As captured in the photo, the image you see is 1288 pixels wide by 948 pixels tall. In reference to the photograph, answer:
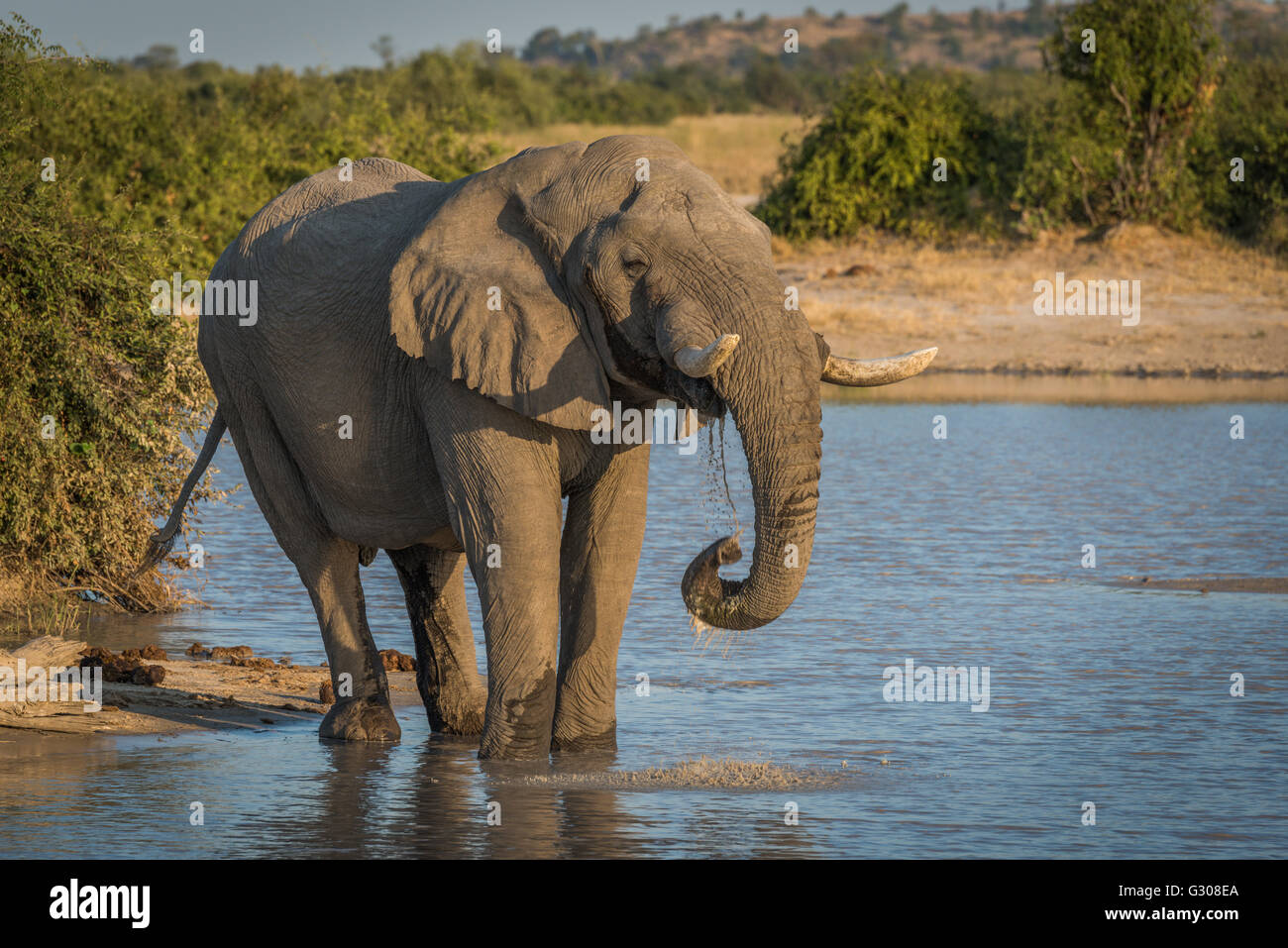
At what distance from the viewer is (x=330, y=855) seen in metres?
6.97

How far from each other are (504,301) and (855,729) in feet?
9.34

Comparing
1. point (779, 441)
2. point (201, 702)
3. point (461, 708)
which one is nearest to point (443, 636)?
point (461, 708)

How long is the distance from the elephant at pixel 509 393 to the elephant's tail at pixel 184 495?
0.25 meters

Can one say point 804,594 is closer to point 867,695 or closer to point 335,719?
point 867,695

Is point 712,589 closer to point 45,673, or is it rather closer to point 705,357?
point 705,357

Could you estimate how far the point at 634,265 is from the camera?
7176 millimetres

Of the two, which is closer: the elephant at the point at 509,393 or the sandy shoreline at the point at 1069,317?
the elephant at the point at 509,393

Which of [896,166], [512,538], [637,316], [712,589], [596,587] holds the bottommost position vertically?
[596,587]

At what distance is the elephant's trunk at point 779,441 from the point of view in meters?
6.77

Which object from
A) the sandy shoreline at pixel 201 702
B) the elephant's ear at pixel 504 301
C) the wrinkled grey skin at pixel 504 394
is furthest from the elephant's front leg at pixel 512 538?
the sandy shoreline at pixel 201 702

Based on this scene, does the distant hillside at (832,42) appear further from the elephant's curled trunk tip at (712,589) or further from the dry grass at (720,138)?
the elephant's curled trunk tip at (712,589)

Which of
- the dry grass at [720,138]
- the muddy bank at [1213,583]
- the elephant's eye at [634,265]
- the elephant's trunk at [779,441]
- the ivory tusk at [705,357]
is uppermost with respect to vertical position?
the dry grass at [720,138]

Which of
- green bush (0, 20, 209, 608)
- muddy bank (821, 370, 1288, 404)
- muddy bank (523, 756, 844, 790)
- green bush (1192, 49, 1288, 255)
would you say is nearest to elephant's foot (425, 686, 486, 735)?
muddy bank (523, 756, 844, 790)
